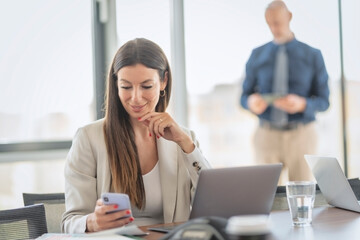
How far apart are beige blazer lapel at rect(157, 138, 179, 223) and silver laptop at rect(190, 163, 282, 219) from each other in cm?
50

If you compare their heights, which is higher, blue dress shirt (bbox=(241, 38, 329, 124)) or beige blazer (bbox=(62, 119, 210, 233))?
blue dress shirt (bbox=(241, 38, 329, 124))

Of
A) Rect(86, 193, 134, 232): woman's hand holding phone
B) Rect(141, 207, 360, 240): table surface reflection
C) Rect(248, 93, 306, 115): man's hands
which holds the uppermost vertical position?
Rect(248, 93, 306, 115): man's hands

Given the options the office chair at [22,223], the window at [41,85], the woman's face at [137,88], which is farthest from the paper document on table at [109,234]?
the window at [41,85]

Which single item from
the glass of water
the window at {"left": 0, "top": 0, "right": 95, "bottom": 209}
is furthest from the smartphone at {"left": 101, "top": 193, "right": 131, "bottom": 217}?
the window at {"left": 0, "top": 0, "right": 95, "bottom": 209}

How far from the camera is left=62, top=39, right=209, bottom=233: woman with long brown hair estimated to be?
2.12 meters

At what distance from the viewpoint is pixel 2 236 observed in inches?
68.6

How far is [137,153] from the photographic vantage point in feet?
7.47

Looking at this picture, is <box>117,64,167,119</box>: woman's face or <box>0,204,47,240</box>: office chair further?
A: <box>117,64,167,119</box>: woman's face

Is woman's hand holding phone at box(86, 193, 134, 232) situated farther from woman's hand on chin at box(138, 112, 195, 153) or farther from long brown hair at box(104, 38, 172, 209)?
woman's hand on chin at box(138, 112, 195, 153)

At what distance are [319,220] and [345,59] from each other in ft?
9.36

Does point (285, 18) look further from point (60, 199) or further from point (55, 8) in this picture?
point (60, 199)

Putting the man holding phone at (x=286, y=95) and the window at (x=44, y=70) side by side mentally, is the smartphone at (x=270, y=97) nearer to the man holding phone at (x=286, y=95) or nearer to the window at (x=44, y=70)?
the man holding phone at (x=286, y=95)

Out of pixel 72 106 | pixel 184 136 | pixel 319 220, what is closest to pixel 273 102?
pixel 72 106

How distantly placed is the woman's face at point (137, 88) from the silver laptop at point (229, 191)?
657mm
